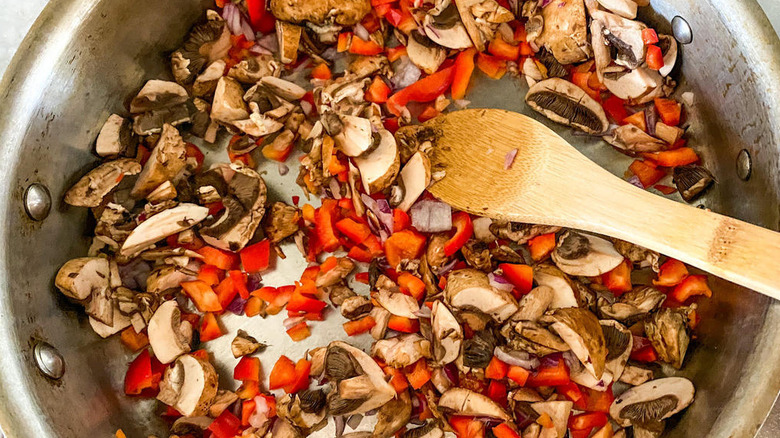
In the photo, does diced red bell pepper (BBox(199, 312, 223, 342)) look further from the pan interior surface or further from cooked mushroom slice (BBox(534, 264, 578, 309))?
cooked mushroom slice (BBox(534, 264, 578, 309))

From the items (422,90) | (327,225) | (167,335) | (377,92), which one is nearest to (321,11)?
(377,92)

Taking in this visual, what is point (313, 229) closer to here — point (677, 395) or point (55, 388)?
point (55, 388)

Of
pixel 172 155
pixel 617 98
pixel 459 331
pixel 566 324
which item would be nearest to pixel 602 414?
pixel 566 324

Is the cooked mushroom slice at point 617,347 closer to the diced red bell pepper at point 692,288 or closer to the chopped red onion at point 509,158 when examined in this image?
the diced red bell pepper at point 692,288

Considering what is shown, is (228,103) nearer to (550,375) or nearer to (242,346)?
(242,346)

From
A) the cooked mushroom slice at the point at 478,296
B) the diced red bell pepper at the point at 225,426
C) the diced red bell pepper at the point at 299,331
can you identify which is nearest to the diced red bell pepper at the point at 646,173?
the cooked mushroom slice at the point at 478,296

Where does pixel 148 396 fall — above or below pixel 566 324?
above

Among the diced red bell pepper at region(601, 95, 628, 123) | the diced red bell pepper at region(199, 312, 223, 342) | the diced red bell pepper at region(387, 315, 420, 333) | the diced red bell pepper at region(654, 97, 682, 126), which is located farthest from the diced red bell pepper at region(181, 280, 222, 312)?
the diced red bell pepper at region(654, 97, 682, 126)
